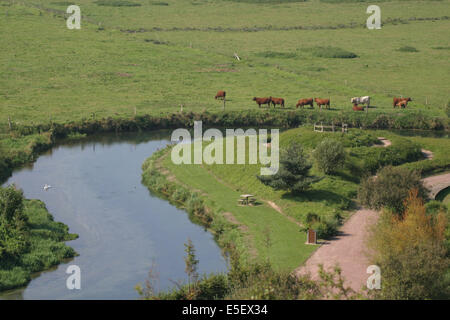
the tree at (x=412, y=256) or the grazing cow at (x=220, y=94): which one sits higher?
the grazing cow at (x=220, y=94)

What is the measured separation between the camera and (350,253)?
35250 millimetres

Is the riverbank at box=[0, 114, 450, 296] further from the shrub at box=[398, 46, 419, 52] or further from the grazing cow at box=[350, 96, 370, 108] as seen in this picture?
the shrub at box=[398, 46, 419, 52]

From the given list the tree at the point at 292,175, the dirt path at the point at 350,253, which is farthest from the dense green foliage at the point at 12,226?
the tree at the point at 292,175

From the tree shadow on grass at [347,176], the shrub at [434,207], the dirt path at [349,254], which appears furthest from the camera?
the tree shadow on grass at [347,176]

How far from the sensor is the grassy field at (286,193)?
37.9m

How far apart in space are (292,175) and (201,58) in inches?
2161

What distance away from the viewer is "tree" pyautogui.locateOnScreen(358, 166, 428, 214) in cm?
3875

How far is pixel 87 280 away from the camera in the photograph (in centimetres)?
3522

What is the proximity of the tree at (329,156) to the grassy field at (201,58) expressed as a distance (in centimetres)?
2750

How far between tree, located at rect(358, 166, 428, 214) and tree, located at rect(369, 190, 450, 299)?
453 cm

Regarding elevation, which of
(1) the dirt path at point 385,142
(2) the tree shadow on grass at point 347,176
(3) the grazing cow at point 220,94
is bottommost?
(2) the tree shadow on grass at point 347,176

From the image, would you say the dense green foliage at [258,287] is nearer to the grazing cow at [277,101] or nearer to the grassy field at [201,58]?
the grassy field at [201,58]

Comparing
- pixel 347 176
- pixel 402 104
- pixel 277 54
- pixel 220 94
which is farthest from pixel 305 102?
pixel 277 54

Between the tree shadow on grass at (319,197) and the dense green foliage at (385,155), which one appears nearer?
the tree shadow on grass at (319,197)
